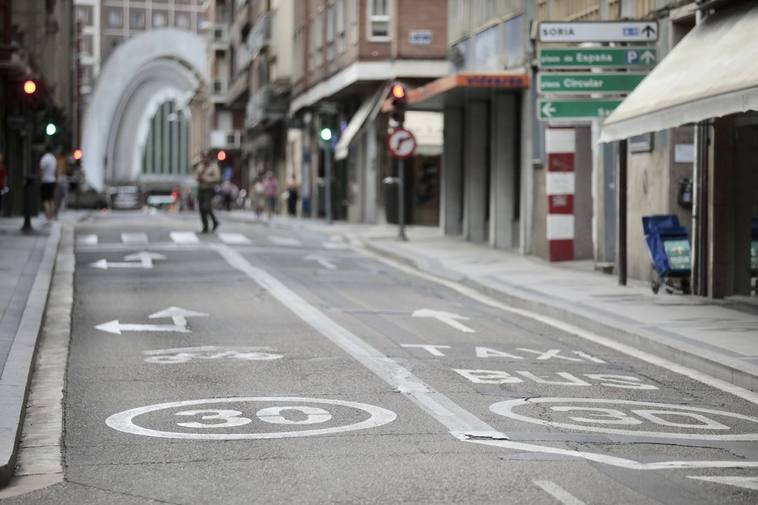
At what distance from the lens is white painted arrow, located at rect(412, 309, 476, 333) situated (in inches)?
618

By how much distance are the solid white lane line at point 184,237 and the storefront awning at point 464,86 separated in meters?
4.80

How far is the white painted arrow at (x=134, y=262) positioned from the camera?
2327 centimetres

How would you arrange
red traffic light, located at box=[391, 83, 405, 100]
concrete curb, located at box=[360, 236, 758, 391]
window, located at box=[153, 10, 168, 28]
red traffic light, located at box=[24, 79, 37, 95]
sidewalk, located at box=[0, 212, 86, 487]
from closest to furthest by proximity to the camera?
1. sidewalk, located at box=[0, 212, 86, 487]
2. concrete curb, located at box=[360, 236, 758, 391]
3. red traffic light, located at box=[24, 79, 37, 95]
4. red traffic light, located at box=[391, 83, 405, 100]
5. window, located at box=[153, 10, 168, 28]

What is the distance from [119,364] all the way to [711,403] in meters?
4.48

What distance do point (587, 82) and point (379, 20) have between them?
28.6m

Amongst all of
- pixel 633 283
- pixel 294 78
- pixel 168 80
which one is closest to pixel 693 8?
pixel 633 283

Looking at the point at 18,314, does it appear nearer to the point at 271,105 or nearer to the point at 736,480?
the point at 736,480

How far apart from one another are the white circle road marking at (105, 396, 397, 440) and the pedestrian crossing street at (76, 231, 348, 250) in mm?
18455

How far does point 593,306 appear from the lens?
57.2 feet

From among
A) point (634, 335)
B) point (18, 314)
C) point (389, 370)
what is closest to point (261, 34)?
point (18, 314)

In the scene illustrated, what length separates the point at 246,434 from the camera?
29.0 ft

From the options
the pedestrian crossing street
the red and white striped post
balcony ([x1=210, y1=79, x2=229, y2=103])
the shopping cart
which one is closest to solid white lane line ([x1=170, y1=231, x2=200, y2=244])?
the pedestrian crossing street

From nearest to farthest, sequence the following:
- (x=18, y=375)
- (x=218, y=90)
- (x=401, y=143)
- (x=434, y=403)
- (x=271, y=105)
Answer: (x=434, y=403)
(x=18, y=375)
(x=401, y=143)
(x=271, y=105)
(x=218, y=90)

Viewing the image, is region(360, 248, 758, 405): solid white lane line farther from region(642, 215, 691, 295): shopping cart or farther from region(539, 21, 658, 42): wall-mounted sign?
region(539, 21, 658, 42): wall-mounted sign
